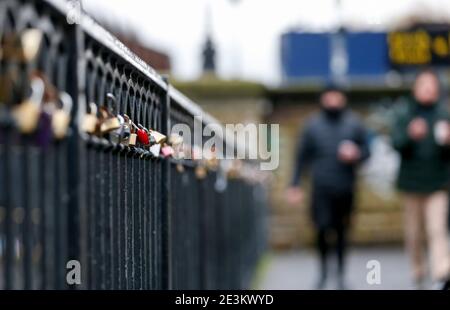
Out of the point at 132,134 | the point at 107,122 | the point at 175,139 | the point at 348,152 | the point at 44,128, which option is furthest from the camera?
the point at 348,152

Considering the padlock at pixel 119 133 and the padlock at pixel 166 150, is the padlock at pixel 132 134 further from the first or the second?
the padlock at pixel 166 150

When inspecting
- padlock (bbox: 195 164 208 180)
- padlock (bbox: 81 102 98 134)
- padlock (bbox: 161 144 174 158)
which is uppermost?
padlock (bbox: 195 164 208 180)

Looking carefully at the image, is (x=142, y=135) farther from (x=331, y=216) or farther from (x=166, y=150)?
(x=331, y=216)

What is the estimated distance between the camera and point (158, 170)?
3965 mm

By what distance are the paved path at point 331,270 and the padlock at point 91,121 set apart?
5.10m

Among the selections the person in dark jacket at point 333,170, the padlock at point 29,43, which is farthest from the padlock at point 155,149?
the person in dark jacket at point 333,170

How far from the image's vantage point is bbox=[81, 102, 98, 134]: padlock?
2500mm

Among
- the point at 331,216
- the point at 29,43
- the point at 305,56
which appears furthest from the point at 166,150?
the point at 305,56

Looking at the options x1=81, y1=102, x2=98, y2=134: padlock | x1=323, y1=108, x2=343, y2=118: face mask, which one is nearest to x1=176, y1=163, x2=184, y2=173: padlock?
x1=81, y1=102, x2=98, y2=134: padlock

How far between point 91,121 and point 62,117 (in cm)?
37

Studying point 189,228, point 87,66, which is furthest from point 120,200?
point 189,228

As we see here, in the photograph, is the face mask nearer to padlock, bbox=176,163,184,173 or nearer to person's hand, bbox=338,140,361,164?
person's hand, bbox=338,140,361,164

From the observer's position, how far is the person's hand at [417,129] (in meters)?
9.21

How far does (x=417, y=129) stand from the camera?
362 inches
